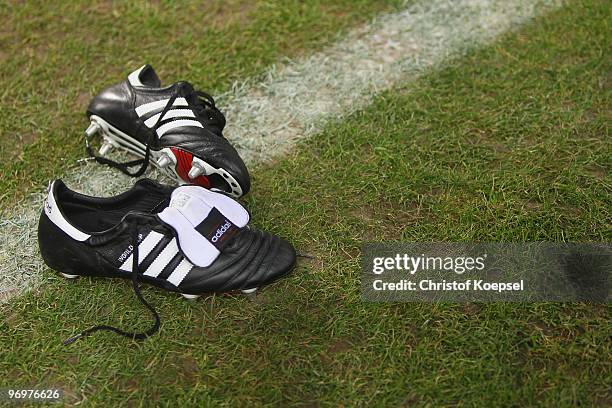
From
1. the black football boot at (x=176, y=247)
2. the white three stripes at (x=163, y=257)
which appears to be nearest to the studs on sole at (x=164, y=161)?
the black football boot at (x=176, y=247)

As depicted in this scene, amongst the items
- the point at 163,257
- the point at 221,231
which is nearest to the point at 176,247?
the point at 163,257

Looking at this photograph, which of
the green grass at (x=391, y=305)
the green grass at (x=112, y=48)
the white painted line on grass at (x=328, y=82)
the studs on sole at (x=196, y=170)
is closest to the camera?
the green grass at (x=391, y=305)

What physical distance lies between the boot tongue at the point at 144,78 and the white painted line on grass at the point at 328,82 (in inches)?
14.2

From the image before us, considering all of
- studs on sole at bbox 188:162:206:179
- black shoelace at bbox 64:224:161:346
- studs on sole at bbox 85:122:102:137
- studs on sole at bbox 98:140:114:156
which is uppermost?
studs on sole at bbox 85:122:102:137

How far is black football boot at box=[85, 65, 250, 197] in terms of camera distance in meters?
2.54

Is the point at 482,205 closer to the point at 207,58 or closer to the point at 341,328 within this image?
the point at 341,328

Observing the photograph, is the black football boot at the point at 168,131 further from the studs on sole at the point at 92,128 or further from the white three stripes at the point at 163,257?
the white three stripes at the point at 163,257

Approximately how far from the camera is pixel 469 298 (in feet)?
7.50

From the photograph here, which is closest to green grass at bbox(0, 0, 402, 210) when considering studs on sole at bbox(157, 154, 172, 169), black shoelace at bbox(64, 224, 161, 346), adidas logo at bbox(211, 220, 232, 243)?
studs on sole at bbox(157, 154, 172, 169)

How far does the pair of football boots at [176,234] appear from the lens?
2.24 m

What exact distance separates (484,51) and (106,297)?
2.08 meters

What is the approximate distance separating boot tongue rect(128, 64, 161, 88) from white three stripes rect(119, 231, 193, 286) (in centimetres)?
79

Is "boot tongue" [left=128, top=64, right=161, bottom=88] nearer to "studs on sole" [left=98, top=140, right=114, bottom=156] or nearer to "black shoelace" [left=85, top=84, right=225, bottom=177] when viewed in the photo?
"black shoelace" [left=85, top=84, right=225, bottom=177]

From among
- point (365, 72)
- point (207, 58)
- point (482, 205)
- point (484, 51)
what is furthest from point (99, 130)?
point (484, 51)
